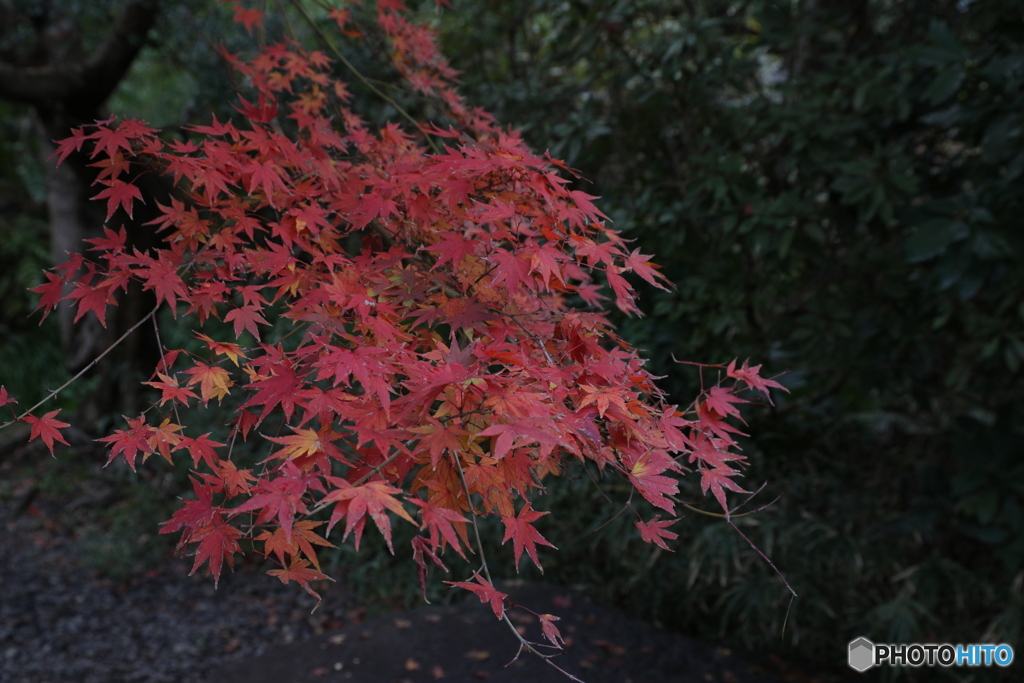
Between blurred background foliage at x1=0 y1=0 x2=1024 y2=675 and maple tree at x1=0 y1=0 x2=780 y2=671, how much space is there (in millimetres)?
1161

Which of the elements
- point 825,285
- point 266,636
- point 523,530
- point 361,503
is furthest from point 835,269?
point 266,636

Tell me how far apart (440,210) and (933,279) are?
1.68m

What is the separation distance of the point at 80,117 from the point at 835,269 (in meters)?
3.35

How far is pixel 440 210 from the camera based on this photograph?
1.21m

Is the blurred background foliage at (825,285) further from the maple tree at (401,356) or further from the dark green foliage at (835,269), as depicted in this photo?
the maple tree at (401,356)

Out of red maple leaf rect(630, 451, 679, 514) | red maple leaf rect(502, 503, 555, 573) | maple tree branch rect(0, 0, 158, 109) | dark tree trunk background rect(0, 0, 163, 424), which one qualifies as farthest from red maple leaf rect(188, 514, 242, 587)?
maple tree branch rect(0, 0, 158, 109)

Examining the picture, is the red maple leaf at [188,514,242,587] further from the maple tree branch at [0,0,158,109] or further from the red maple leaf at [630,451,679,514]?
the maple tree branch at [0,0,158,109]

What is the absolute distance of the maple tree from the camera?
0.89 metres

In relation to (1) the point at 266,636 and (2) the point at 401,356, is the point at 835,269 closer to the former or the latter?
(2) the point at 401,356

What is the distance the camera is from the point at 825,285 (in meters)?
2.58

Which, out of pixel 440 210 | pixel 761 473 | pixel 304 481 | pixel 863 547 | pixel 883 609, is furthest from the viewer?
pixel 761 473

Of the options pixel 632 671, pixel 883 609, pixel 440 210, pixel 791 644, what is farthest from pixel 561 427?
pixel 791 644

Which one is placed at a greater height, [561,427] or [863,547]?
[561,427]

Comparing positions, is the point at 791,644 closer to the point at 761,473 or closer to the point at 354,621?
the point at 761,473
